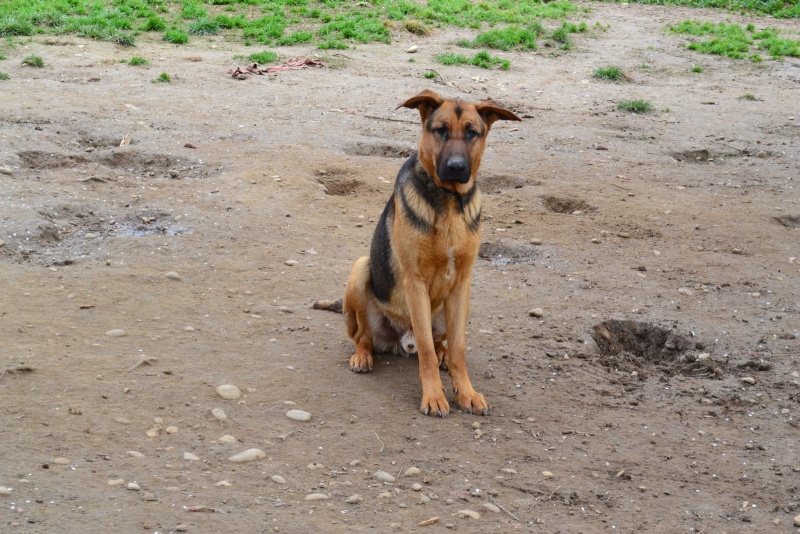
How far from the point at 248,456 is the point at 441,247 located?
156 cm

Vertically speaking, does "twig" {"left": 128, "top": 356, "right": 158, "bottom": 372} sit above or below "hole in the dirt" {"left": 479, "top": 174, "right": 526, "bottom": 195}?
below

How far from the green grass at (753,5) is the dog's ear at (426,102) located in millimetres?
16196

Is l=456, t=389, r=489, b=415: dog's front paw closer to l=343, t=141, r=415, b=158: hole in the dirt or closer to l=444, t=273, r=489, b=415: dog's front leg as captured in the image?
l=444, t=273, r=489, b=415: dog's front leg

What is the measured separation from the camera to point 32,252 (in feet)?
21.2

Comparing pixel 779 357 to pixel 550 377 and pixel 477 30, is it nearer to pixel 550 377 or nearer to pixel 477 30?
pixel 550 377

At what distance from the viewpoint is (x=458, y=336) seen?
5.07 m

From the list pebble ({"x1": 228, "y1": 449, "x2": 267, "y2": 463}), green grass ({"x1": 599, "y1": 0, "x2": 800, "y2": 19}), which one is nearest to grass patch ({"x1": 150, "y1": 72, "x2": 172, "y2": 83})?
pebble ({"x1": 228, "y1": 449, "x2": 267, "y2": 463})

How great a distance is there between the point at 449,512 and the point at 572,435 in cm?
110

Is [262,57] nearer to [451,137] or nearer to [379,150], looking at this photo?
[379,150]

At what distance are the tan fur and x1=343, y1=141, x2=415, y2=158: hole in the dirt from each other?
14.6 ft

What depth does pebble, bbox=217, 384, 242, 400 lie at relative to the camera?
15.4ft

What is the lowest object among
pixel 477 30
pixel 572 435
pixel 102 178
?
pixel 572 435

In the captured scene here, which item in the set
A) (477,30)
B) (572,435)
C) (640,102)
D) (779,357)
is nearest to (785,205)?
(779,357)

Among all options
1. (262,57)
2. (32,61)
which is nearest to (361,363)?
(32,61)
